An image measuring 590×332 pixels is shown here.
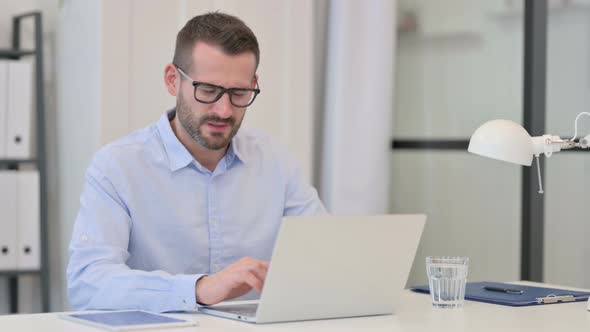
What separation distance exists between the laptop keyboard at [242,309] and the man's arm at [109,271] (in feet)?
0.23

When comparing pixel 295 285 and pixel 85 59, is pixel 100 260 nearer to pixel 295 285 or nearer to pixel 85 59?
pixel 295 285

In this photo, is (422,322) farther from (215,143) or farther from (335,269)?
(215,143)

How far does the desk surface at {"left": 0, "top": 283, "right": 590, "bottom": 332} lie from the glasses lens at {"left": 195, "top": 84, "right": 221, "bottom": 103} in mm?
622

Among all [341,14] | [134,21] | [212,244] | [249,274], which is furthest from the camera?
[341,14]

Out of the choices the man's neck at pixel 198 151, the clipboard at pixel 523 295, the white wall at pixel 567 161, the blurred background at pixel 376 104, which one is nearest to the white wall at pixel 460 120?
the blurred background at pixel 376 104

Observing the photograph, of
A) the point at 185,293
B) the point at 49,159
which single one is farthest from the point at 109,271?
the point at 49,159

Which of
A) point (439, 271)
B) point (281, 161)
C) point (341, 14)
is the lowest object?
point (439, 271)

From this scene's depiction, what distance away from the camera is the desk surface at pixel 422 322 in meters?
1.61

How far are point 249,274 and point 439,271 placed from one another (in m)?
0.43

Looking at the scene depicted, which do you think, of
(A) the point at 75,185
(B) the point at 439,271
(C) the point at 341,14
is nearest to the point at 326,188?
(C) the point at 341,14

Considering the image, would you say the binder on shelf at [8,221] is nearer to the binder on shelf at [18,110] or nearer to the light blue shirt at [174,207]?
the binder on shelf at [18,110]

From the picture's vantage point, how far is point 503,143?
1876 mm

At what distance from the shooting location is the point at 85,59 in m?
3.33

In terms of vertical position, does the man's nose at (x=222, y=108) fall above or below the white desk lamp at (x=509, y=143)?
above
